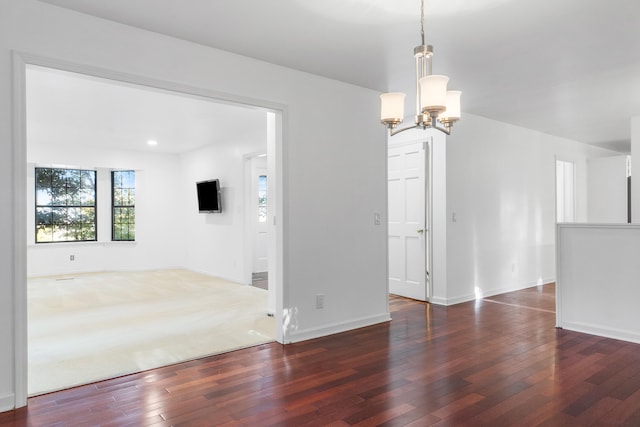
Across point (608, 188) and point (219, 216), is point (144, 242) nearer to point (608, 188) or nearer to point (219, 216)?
point (219, 216)

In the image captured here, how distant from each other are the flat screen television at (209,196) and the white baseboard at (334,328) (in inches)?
160

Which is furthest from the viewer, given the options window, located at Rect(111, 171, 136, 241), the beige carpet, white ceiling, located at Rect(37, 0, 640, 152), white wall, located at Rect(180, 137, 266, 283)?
window, located at Rect(111, 171, 136, 241)

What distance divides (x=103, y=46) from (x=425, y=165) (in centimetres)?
388

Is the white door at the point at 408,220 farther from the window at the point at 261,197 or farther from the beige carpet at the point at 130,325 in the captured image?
the window at the point at 261,197

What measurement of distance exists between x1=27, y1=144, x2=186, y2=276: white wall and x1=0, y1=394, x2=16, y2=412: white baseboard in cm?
628

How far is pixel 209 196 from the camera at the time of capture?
7645mm

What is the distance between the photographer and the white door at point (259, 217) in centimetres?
805

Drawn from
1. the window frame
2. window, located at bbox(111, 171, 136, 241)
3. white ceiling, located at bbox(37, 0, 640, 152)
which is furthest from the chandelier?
the window frame

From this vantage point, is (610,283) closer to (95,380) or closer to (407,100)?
(407,100)

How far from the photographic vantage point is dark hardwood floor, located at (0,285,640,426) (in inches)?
90.7

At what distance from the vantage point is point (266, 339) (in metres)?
3.78

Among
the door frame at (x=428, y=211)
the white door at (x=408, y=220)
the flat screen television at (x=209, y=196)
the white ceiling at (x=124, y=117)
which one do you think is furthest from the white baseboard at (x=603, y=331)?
the flat screen television at (x=209, y=196)

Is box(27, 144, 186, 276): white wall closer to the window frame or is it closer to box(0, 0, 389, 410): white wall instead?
the window frame

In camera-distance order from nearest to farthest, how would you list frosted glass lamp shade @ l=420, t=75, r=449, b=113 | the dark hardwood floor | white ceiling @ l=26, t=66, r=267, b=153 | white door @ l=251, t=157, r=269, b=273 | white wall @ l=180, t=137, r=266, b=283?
1. frosted glass lamp shade @ l=420, t=75, r=449, b=113
2. the dark hardwood floor
3. white ceiling @ l=26, t=66, r=267, b=153
4. white wall @ l=180, t=137, r=266, b=283
5. white door @ l=251, t=157, r=269, b=273
